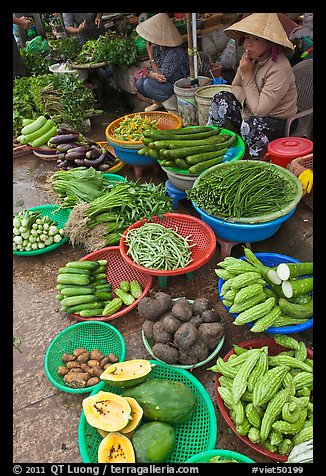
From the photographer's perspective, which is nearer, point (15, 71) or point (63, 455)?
point (63, 455)

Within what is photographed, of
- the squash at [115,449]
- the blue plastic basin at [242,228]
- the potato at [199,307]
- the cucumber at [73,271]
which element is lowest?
the squash at [115,449]

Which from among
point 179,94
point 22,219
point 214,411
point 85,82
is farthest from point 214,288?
point 85,82

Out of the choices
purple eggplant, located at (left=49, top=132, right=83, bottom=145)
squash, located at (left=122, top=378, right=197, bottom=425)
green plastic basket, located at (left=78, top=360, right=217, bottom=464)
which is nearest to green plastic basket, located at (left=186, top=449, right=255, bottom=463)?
green plastic basket, located at (left=78, top=360, right=217, bottom=464)

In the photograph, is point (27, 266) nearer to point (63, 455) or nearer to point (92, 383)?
point (92, 383)

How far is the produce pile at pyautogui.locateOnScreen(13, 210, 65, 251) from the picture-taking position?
3.92m

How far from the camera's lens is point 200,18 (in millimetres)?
7004

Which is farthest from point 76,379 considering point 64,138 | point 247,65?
point 64,138

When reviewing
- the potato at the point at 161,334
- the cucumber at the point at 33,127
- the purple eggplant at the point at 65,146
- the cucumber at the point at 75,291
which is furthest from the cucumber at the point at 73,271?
the cucumber at the point at 33,127

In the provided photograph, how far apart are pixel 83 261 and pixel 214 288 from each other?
1.26 meters

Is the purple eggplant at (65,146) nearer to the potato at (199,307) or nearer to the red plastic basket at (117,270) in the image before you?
the red plastic basket at (117,270)

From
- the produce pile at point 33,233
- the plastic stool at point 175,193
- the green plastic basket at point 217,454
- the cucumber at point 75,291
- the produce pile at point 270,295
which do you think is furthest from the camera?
the plastic stool at point 175,193

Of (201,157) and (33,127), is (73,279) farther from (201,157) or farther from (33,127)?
(33,127)

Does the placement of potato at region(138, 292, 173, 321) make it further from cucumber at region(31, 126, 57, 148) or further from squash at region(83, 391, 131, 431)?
cucumber at region(31, 126, 57, 148)

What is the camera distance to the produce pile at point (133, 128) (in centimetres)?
482
